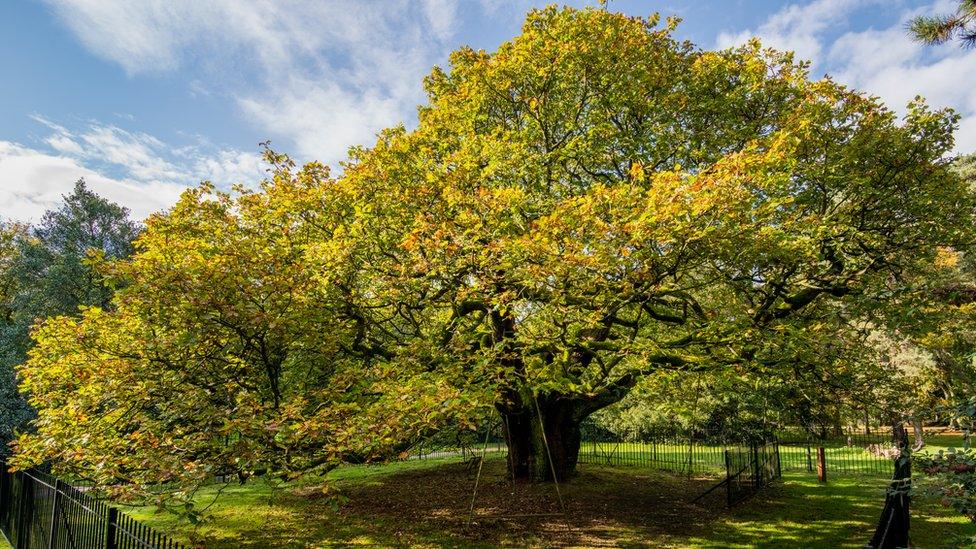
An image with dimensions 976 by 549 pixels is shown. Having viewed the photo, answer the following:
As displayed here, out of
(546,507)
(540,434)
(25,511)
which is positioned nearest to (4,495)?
(25,511)

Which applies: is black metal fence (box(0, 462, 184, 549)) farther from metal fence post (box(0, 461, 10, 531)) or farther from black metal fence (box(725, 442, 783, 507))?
black metal fence (box(725, 442, 783, 507))

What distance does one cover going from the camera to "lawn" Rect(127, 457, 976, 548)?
33.9 ft

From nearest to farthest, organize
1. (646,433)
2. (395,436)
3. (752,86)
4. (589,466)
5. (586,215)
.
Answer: (395,436) → (586,215) → (752,86) → (589,466) → (646,433)

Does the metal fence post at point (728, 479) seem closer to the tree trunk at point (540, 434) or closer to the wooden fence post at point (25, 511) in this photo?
the tree trunk at point (540, 434)

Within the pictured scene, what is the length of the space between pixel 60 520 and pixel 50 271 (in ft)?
88.7

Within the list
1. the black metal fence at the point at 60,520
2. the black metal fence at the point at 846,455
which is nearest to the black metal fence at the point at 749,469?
the black metal fence at the point at 846,455

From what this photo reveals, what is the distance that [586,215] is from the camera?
8.36m

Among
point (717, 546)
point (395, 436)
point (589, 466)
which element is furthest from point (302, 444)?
point (589, 466)

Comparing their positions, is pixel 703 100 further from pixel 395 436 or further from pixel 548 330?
pixel 395 436

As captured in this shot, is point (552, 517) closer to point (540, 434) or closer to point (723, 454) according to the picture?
point (540, 434)

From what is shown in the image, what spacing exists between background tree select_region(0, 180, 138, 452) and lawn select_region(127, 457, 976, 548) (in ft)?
55.7

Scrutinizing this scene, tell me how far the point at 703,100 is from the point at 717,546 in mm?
10074

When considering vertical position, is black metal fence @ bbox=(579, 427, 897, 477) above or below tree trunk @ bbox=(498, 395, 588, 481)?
below

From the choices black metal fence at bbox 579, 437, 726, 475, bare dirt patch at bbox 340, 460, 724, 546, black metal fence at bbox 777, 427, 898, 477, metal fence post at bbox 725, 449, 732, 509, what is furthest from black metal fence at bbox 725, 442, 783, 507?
black metal fence at bbox 777, 427, 898, 477
